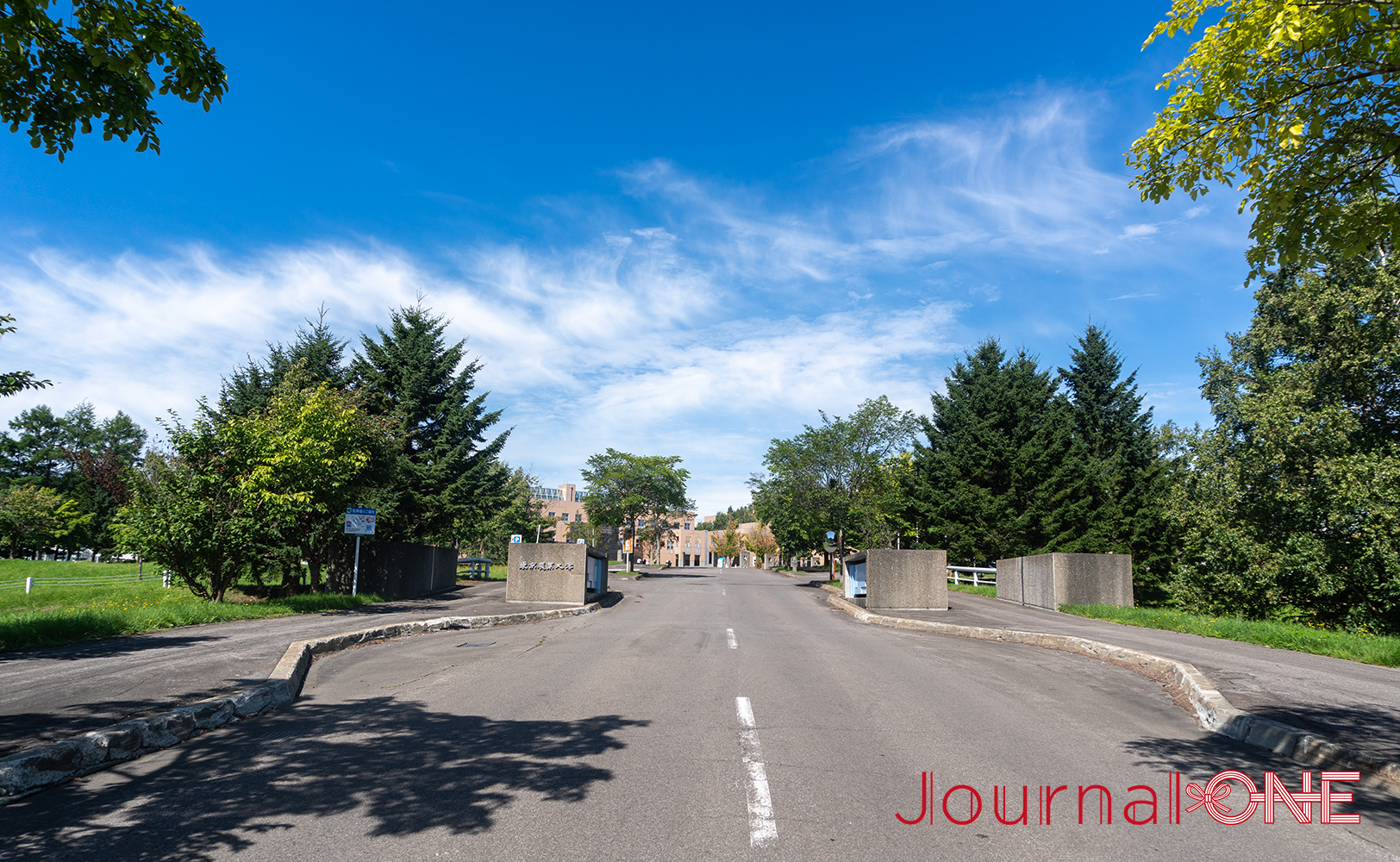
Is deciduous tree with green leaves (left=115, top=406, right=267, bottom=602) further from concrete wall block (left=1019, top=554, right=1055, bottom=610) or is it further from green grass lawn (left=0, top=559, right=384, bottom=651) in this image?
concrete wall block (left=1019, top=554, right=1055, bottom=610)

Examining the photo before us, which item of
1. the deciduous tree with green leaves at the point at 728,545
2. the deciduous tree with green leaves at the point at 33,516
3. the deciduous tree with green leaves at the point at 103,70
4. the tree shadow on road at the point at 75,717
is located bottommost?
the deciduous tree with green leaves at the point at 728,545

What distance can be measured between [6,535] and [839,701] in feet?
188

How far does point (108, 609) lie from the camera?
13797mm

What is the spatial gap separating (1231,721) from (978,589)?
85.5ft

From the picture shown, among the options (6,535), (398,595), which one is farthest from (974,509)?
(6,535)

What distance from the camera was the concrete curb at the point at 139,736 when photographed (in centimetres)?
494

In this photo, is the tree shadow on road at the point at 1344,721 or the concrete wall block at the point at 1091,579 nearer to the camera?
the tree shadow on road at the point at 1344,721

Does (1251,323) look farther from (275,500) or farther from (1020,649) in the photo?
(275,500)

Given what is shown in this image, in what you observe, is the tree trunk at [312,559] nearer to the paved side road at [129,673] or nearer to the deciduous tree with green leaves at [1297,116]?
the paved side road at [129,673]

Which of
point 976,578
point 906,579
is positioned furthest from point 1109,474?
point 906,579

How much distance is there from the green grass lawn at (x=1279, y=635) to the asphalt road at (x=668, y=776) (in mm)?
5304

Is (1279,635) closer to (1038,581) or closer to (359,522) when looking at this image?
(1038,581)

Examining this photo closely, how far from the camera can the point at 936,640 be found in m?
15.0

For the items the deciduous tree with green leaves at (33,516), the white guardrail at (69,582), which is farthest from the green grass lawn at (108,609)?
the deciduous tree with green leaves at (33,516)
